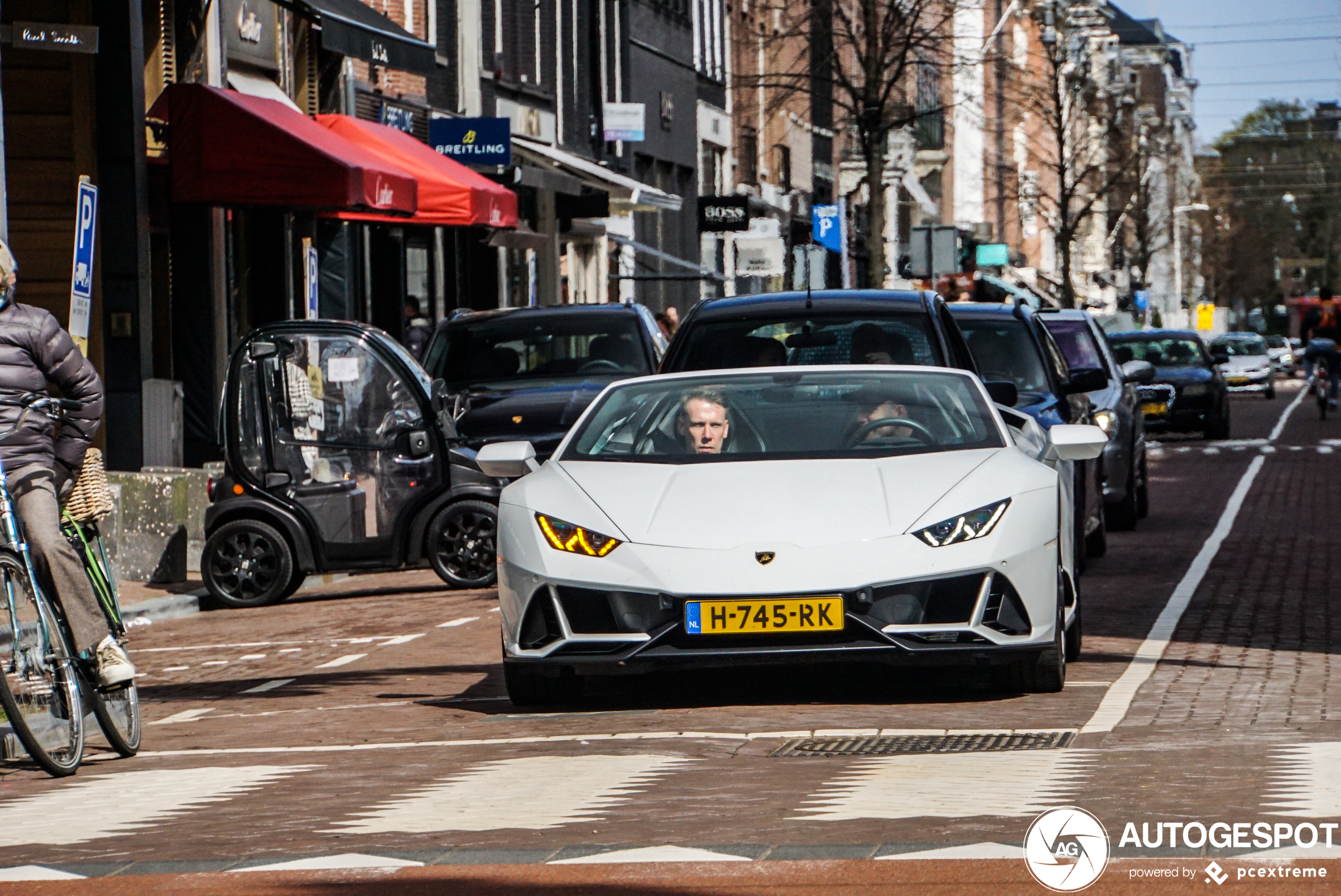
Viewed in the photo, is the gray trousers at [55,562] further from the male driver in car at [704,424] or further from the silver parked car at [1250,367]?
the silver parked car at [1250,367]

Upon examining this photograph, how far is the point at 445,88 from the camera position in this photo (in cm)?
3338

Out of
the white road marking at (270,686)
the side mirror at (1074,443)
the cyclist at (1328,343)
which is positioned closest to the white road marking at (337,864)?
the side mirror at (1074,443)

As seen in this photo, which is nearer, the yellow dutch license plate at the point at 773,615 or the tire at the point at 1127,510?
the yellow dutch license plate at the point at 773,615

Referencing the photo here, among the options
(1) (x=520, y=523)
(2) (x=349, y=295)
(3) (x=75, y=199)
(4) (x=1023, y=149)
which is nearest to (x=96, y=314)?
(3) (x=75, y=199)

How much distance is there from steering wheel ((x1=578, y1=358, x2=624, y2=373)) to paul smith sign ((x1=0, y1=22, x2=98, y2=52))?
4250mm

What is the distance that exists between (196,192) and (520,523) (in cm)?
1278

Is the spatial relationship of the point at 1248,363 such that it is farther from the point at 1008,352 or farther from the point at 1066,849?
the point at 1066,849

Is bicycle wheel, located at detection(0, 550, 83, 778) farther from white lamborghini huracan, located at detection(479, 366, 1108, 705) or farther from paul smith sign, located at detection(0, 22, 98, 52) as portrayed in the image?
paul smith sign, located at detection(0, 22, 98, 52)

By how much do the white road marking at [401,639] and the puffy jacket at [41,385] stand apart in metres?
4.15

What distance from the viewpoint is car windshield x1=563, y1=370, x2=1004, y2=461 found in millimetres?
9211

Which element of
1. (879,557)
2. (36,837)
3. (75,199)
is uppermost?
(75,199)

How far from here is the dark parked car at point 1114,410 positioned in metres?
17.9

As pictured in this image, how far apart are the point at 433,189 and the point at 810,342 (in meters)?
14.0

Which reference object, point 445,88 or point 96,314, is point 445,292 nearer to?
point 445,88
